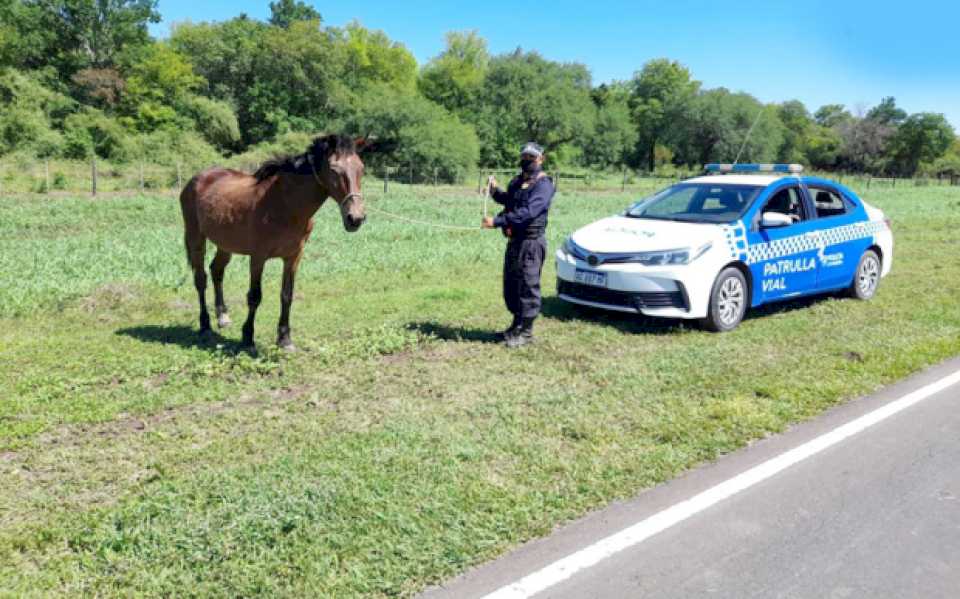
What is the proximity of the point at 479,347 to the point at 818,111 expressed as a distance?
121 meters

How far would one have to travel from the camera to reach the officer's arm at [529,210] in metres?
6.81

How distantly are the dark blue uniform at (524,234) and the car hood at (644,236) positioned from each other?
1174mm

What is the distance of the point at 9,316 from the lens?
8070 mm

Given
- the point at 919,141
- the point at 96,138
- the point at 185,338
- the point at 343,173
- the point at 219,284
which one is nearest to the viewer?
the point at 343,173

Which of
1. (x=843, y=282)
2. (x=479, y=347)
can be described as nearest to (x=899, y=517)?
(x=479, y=347)

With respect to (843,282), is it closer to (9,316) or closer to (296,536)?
(296,536)

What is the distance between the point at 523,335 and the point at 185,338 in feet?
12.2

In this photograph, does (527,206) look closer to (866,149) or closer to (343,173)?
(343,173)

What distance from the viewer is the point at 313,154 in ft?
20.7

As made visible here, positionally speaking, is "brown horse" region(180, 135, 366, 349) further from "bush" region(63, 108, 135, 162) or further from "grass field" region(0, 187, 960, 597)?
"bush" region(63, 108, 135, 162)

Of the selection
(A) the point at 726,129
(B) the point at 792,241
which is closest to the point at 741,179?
(B) the point at 792,241

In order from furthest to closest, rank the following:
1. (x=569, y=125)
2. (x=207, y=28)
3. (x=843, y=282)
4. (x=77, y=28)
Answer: (x=569, y=125)
(x=207, y=28)
(x=77, y=28)
(x=843, y=282)

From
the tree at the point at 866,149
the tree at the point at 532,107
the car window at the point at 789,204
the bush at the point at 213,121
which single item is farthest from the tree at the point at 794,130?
the car window at the point at 789,204

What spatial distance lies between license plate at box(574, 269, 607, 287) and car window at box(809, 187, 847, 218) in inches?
143
